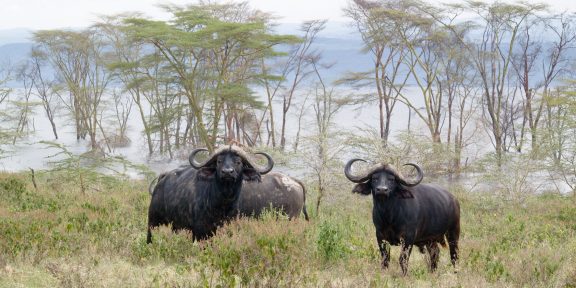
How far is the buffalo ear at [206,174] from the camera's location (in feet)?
24.4

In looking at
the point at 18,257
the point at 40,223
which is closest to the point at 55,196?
the point at 40,223

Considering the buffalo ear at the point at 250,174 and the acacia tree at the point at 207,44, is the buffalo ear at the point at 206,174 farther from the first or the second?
the acacia tree at the point at 207,44

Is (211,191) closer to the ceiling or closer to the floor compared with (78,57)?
closer to the ceiling

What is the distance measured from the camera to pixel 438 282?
6145 millimetres

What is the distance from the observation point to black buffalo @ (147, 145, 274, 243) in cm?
727

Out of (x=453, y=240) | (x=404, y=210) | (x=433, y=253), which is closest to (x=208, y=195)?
(x=404, y=210)

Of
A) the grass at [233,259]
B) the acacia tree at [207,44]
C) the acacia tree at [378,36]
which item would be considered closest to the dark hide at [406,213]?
the grass at [233,259]

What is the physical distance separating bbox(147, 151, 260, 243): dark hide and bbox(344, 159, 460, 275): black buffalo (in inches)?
51.3

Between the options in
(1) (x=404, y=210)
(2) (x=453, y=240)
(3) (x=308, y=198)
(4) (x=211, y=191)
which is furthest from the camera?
(3) (x=308, y=198)

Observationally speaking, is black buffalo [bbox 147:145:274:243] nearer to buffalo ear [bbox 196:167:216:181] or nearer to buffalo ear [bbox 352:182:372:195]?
buffalo ear [bbox 196:167:216:181]

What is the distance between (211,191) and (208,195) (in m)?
0.07

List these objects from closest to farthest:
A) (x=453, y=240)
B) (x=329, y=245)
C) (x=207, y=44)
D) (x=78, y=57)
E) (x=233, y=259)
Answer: (x=233, y=259) → (x=329, y=245) → (x=453, y=240) → (x=207, y=44) → (x=78, y=57)

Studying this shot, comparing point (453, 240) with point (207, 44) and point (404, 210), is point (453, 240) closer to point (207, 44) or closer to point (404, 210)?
point (404, 210)

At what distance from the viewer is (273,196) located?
8.66 metres
